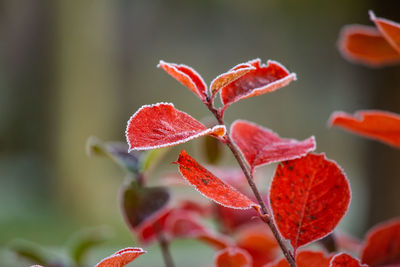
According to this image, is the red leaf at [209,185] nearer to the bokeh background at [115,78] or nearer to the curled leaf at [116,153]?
the curled leaf at [116,153]

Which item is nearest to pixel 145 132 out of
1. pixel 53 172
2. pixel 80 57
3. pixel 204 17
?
pixel 80 57

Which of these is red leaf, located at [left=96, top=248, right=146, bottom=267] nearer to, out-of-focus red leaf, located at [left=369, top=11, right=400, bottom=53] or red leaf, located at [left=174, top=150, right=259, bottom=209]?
red leaf, located at [left=174, top=150, right=259, bottom=209]

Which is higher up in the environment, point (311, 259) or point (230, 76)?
point (230, 76)

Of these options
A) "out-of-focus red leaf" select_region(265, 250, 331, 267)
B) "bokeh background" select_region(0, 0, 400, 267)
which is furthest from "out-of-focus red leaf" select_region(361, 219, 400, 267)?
"bokeh background" select_region(0, 0, 400, 267)

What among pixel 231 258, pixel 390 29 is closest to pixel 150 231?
pixel 231 258

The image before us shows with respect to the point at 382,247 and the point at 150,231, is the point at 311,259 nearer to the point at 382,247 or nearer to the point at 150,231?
the point at 382,247

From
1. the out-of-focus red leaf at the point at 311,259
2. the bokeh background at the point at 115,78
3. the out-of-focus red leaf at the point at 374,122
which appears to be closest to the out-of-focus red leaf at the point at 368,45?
the out-of-focus red leaf at the point at 374,122

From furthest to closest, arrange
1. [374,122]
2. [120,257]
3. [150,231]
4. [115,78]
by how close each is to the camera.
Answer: [115,78] < [150,231] < [374,122] < [120,257]

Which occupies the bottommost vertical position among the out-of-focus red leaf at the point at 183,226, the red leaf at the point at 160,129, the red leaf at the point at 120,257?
the out-of-focus red leaf at the point at 183,226
